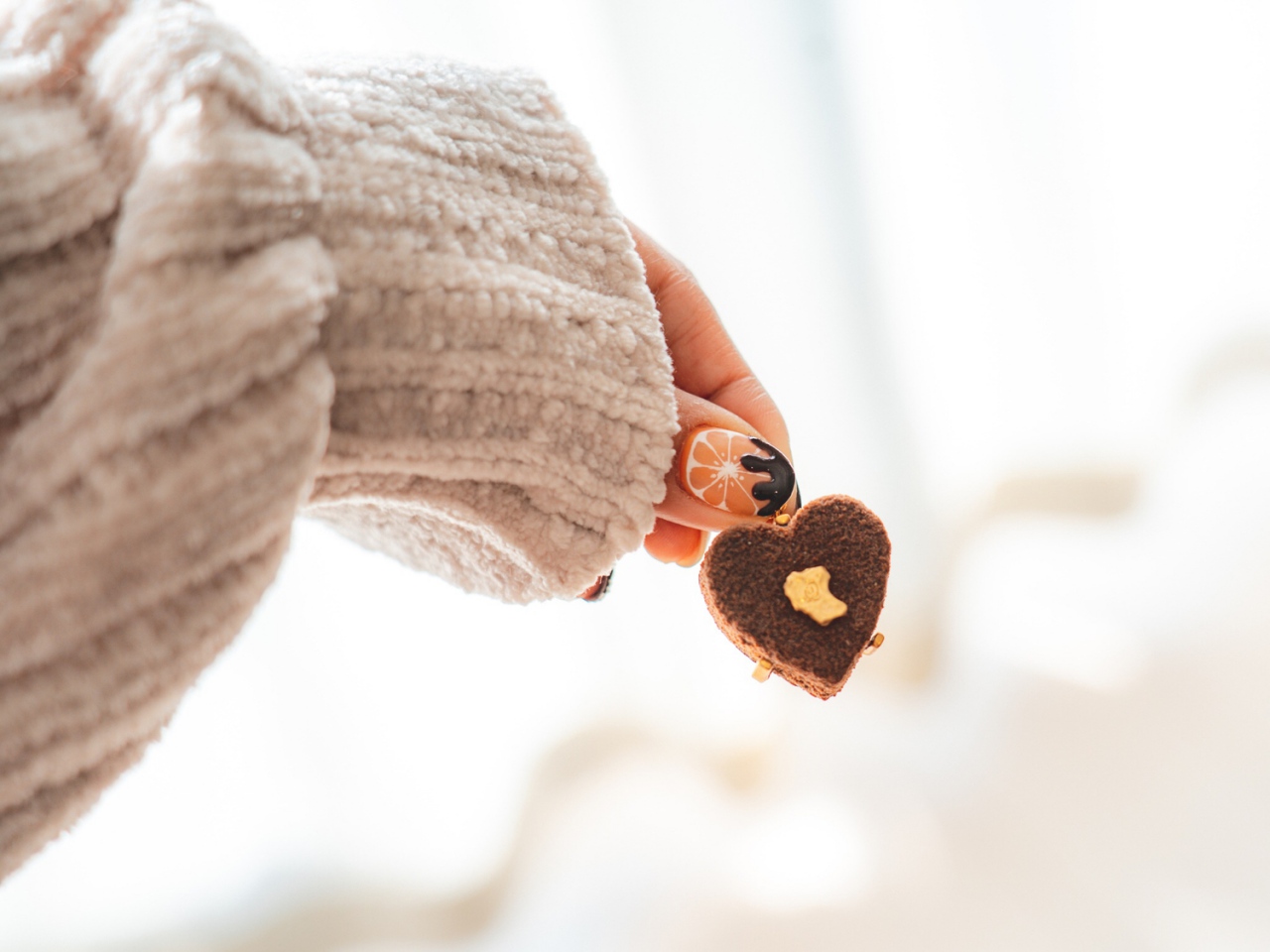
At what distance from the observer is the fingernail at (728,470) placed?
0.35 meters

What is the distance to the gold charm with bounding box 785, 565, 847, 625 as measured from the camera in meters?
0.36

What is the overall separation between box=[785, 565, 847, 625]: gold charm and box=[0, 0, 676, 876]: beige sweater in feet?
0.28

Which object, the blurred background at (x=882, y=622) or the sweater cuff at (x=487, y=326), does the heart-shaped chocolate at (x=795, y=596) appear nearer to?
the sweater cuff at (x=487, y=326)

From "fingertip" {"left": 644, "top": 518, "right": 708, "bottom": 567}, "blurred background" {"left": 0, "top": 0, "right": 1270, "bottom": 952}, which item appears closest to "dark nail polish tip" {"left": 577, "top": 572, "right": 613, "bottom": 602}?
"fingertip" {"left": 644, "top": 518, "right": 708, "bottom": 567}

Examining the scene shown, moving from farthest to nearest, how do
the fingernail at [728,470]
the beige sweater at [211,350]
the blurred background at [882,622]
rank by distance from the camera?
1. the blurred background at [882,622]
2. the fingernail at [728,470]
3. the beige sweater at [211,350]

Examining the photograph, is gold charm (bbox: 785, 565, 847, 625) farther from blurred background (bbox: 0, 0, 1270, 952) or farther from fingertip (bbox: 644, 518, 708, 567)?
blurred background (bbox: 0, 0, 1270, 952)

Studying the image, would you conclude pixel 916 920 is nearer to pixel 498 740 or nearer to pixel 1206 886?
pixel 1206 886

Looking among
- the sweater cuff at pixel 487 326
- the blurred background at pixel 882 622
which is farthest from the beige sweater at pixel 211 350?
the blurred background at pixel 882 622

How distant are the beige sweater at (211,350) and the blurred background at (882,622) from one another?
37 centimetres

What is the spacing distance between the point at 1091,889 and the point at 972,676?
9.1 inches

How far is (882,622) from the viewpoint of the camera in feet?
3.38

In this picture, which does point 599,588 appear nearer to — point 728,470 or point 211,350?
point 728,470

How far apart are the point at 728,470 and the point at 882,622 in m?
0.74

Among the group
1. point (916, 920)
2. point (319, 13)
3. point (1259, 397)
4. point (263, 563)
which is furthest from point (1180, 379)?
point (263, 563)
